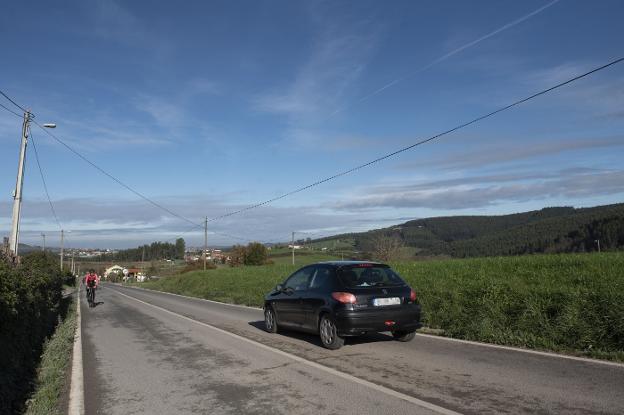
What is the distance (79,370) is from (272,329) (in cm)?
440

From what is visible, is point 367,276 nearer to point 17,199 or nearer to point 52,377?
point 52,377

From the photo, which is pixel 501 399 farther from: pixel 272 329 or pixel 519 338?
pixel 272 329

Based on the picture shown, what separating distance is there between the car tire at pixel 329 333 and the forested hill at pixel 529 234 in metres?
21.0

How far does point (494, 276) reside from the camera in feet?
41.7

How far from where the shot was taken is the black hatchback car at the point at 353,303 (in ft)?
28.9

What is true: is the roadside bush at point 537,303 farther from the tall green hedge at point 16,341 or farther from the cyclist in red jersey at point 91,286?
the cyclist in red jersey at point 91,286

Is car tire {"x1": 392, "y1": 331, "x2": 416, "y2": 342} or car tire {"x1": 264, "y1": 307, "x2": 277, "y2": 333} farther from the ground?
car tire {"x1": 264, "y1": 307, "x2": 277, "y2": 333}

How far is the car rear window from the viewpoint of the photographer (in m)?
9.25

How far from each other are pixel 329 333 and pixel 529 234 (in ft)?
149

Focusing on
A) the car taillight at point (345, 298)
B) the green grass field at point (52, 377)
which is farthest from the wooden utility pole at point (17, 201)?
the car taillight at point (345, 298)

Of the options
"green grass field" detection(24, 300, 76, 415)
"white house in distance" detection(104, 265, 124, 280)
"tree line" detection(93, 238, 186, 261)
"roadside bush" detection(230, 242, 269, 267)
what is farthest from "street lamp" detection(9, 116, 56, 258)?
"white house in distance" detection(104, 265, 124, 280)

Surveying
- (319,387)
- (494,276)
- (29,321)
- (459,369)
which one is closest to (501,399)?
(459,369)

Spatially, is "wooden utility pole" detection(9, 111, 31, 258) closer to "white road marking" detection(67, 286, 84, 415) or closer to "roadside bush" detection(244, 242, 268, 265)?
"white road marking" detection(67, 286, 84, 415)

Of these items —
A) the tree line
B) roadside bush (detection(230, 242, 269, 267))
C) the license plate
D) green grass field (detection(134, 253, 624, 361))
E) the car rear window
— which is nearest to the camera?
green grass field (detection(134, 253, 624, 361))
